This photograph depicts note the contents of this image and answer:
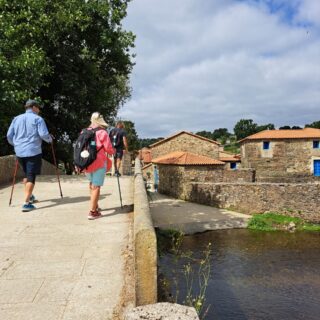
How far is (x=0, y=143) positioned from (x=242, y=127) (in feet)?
289

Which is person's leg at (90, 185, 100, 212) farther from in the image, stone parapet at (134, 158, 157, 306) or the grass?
the grass

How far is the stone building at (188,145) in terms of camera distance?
35.1 metres

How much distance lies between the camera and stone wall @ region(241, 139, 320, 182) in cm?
4109

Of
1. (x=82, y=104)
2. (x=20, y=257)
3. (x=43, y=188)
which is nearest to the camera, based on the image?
(x=20, y=257)

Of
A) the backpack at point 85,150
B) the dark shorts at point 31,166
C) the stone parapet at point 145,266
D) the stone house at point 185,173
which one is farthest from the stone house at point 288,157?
the stone parapet at point 145,266

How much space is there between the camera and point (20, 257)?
176 inches

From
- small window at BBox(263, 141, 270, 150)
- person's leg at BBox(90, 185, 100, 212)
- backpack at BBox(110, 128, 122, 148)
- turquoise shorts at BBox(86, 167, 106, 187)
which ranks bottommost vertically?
person's leg at BBox(90, 185, 100, 212)

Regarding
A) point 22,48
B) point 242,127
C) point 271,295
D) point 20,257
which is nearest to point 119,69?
point 22,48

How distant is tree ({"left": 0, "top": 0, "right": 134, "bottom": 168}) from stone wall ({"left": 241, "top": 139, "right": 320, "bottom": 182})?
22786 mm

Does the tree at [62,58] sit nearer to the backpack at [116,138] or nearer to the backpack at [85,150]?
the backpack at [116,138]

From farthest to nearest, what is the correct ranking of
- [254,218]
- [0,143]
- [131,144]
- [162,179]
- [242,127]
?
[242,127], [131,144], [162,179], [254,218], [0,143]

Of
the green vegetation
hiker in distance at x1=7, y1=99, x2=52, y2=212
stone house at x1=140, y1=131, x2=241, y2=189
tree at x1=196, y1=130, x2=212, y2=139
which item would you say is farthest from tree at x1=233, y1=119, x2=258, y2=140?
hiker in distance at x1=7, y1=99, x2=52, y2=212

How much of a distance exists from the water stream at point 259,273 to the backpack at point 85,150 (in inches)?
180

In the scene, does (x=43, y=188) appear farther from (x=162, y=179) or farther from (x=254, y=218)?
(x=162, y=179)
